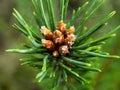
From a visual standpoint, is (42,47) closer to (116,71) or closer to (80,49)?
(80,49)

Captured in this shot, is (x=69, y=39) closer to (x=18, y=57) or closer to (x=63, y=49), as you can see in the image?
(x=63, y=49)

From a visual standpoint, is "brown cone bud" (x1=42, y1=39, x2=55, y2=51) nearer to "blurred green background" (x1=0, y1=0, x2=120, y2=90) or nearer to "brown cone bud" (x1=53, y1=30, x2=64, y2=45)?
"brown cone bud" (x1=53, y1=30, x2=64, y2=45)

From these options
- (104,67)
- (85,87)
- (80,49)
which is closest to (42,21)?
(80,49)

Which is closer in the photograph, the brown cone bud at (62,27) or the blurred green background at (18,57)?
the brown cone bud at (62,27)

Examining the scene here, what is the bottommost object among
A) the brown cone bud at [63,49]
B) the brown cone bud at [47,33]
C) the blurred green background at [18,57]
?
the brown cone bud at [63,49]

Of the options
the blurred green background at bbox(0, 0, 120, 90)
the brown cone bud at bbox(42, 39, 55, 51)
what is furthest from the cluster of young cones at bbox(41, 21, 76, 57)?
the blurred green background at bbox(0, 0, 120, 90)

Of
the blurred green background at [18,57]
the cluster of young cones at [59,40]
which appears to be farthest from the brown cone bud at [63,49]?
the blurred green background at [18,57]

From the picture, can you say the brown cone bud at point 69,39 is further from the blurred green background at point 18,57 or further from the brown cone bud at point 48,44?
the blurred green background at point 18,57

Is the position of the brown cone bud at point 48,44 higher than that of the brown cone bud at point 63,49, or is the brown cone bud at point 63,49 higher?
the brown cone bud at point 48,44
